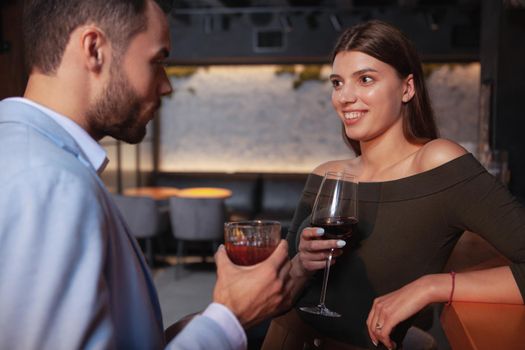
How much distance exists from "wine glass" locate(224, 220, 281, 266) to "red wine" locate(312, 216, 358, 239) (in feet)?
1.09

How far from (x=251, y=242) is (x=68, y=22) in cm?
53

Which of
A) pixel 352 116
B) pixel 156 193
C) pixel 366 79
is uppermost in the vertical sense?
pixel 366 79

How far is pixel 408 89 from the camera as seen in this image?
1.68 meters

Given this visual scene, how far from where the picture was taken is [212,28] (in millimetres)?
8062

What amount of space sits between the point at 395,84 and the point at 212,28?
→ 269 inches

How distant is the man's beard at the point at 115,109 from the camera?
3.15 feet

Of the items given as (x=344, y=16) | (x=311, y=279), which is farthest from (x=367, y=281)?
(x=344, y=16)

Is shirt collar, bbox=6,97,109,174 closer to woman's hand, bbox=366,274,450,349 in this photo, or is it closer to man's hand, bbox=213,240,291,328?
man's hand, bbox=213,240,291,328

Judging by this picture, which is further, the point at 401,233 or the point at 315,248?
the point at 401,233

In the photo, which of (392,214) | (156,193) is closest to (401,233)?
(392,214)

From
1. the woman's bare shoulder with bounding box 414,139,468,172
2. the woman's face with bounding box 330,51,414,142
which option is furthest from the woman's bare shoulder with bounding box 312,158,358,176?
the woman's bare shoulder with bounding box 414,139,468,172

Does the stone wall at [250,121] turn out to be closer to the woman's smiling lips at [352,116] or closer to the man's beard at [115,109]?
the woman's smiling lips at [352,116]

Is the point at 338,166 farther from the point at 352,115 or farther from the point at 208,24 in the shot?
the point at 208,24

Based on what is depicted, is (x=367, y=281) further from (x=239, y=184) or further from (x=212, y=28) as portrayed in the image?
(x=212, y=28)
